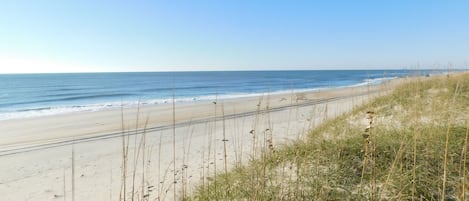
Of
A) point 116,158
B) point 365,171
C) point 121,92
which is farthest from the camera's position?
point 121,92

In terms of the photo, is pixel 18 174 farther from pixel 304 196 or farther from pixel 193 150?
pixel 304 196

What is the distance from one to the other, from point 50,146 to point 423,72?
10923 millimetres

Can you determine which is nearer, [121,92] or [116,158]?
[116,158]

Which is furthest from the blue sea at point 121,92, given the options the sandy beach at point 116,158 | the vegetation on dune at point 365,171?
the sandy beach at point 116,158

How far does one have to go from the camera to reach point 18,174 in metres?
5.41

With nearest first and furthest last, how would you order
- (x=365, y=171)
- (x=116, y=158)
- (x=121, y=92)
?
(x=365, y=171) < (x=116, y=158) < (x=121, y=92)

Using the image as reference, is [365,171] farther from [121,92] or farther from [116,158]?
[121,92]

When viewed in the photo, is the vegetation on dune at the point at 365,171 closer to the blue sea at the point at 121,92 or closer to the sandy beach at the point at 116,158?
the sandy beach at the point at 116,158

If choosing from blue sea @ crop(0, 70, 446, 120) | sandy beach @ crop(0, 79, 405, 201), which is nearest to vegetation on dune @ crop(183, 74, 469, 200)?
sandy beach @ crop(0, 79, 405, 201)

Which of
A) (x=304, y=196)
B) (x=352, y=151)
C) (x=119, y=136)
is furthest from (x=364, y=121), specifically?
(x=119, y=136)

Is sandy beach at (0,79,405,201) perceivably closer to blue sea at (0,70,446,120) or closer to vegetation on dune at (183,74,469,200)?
vegetation on dune at (183,74,469,200)

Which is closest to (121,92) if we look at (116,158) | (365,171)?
(116,158)

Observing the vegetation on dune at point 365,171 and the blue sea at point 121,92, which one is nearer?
the vegetation on dune at point 365,171

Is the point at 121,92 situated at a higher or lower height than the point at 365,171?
higher
